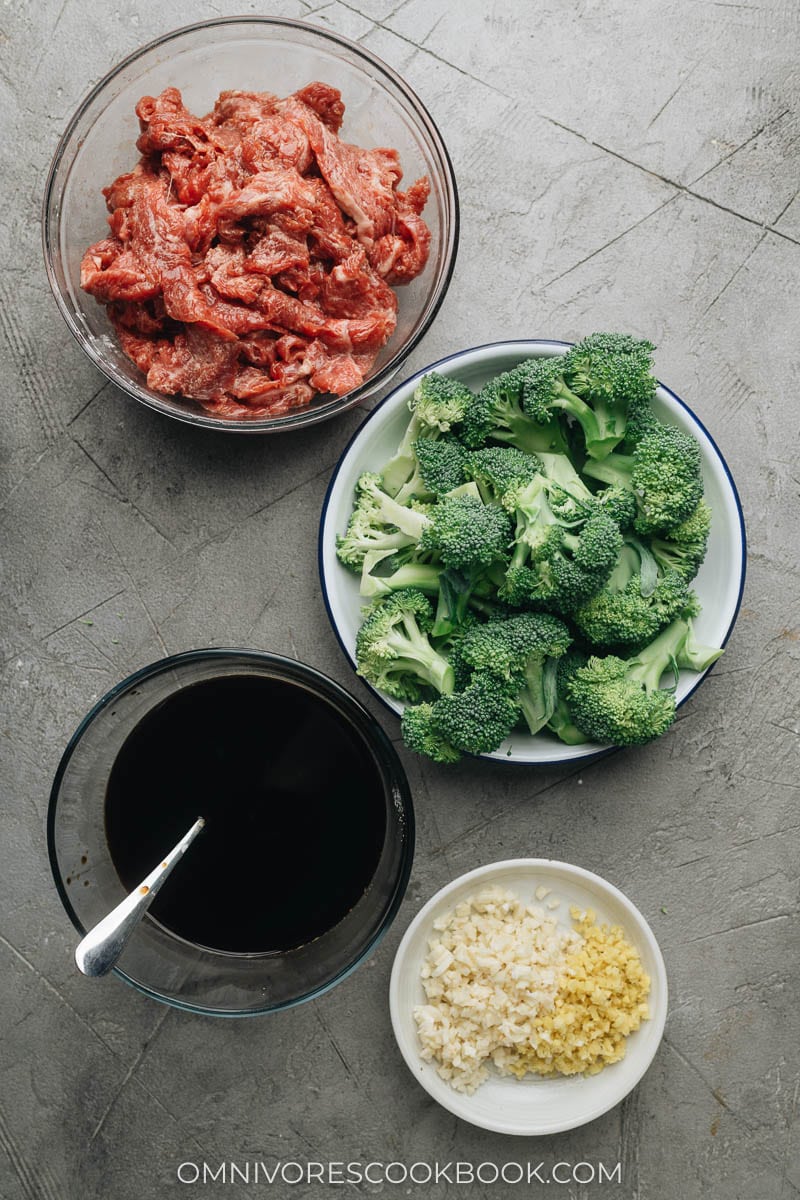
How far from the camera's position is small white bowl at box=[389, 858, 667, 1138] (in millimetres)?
2811

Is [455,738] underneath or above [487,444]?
underneath

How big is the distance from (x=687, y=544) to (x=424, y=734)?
3.09 ft

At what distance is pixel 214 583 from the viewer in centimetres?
303

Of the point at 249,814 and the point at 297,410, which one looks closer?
the point at 249,814

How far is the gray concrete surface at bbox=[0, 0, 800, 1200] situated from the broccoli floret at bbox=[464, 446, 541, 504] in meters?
0.51

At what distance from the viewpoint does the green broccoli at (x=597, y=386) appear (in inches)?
103

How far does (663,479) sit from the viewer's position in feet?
8.57

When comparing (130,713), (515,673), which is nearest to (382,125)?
(515,673)

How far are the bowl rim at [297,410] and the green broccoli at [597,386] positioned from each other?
0.40 metres

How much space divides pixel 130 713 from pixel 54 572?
738 mm

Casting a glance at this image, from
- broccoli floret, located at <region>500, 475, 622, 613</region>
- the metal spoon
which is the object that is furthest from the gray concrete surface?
the metal spoon

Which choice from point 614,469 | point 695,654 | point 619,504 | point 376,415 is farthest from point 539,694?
point 376,415

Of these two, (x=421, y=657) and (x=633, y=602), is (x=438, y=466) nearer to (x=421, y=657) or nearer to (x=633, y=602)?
(x=421, y=657)

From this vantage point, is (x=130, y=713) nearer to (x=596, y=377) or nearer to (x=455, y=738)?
(x=455, y=738)
